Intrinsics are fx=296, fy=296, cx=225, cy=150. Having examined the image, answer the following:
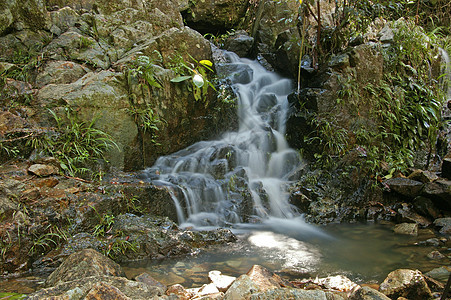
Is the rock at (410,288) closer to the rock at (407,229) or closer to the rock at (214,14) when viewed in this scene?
the rock at (407,229)

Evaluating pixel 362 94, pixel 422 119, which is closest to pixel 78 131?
pixel 362 94

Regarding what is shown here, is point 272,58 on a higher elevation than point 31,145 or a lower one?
higher

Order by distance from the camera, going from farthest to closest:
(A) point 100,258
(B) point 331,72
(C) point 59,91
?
(B) point 331,72
(C) point 59,91
(A) point 100,258

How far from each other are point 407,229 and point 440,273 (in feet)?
5.43

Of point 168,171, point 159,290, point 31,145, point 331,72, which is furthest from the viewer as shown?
point 331,72

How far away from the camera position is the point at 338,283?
113 inches

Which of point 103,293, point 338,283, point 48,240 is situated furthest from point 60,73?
point 338,283

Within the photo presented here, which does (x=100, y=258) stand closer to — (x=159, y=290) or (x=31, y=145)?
(x=159, y=290)

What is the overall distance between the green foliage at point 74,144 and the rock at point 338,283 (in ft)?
11.1

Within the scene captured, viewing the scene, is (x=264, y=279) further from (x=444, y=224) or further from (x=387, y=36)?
(x=387, y=36)

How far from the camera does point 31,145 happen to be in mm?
4180

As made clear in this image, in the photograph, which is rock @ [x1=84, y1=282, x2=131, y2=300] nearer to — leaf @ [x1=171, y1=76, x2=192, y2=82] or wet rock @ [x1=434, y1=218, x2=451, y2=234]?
leaf @ [x1=171, y1=76, x2=192, y2=82]

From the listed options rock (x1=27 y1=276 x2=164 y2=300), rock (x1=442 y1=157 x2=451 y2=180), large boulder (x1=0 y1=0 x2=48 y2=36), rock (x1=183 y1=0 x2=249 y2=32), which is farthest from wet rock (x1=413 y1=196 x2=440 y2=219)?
rock (x1=183 y1=0 x2=249 y2=32)

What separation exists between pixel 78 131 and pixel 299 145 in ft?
13.5
